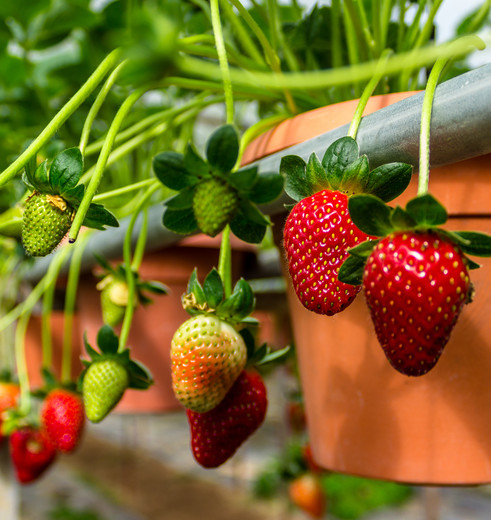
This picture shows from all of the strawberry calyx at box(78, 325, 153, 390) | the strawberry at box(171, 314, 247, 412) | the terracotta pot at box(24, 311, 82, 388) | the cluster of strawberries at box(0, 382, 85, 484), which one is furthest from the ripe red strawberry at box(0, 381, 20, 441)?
the strawberry at box(171, 314, 247, 412)

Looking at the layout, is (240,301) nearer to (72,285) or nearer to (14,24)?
(72,285)

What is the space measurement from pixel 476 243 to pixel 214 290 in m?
0.16

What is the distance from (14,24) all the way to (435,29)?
665 millimetres

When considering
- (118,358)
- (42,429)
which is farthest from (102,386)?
(42,429)

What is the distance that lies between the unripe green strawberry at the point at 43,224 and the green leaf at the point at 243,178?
0.31 ft

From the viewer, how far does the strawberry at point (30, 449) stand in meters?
0.69

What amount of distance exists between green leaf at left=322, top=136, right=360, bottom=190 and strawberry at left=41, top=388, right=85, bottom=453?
42cm

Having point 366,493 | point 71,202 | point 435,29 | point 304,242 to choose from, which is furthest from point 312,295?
point 366,493

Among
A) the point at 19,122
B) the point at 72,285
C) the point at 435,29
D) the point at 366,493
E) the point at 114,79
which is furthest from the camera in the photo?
the point at 366,493

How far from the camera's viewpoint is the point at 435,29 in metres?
0.53

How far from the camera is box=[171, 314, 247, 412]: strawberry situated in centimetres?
34

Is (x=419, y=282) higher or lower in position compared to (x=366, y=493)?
higher

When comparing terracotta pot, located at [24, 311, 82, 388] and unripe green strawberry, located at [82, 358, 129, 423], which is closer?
unripe green strawberry, located at [82, 358, 129, 423]

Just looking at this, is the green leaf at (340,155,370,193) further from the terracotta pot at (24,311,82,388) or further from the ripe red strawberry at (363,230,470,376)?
the terracotta pot at (24,311,82,388)
